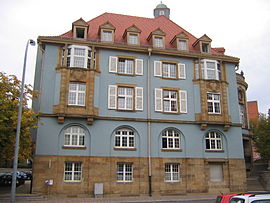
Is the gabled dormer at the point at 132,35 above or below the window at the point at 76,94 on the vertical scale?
above

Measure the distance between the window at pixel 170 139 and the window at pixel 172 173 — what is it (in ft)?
5.62

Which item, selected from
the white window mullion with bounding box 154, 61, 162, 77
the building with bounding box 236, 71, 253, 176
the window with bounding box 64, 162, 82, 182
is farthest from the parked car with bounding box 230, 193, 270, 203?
the building with bounding box 236, 71, 253, 176

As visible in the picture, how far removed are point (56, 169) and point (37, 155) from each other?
1.90m

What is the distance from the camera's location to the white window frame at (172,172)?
25406mm

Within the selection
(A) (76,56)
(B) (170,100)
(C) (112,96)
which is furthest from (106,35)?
(B) (170,100)

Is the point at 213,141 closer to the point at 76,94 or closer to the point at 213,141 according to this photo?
the point at 213,141

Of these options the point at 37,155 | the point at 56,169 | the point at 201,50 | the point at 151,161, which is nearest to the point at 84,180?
the point at 56,169

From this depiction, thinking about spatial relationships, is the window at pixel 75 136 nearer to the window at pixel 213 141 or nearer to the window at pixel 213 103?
the window at pixel 213 141

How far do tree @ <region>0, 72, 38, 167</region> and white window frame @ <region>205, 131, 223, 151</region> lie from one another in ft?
51.7

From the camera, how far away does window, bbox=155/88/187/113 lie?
2669 cm

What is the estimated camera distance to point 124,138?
1001 inches

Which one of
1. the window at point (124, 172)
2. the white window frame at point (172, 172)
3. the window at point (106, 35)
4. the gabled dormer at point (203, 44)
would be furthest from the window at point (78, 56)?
the white window frame at point (172, 172)

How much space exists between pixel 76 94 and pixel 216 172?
14786mm

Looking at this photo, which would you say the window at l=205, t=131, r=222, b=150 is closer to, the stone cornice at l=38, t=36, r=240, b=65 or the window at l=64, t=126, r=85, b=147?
the stone cornice at l=38, t=36, r=240, b=65
